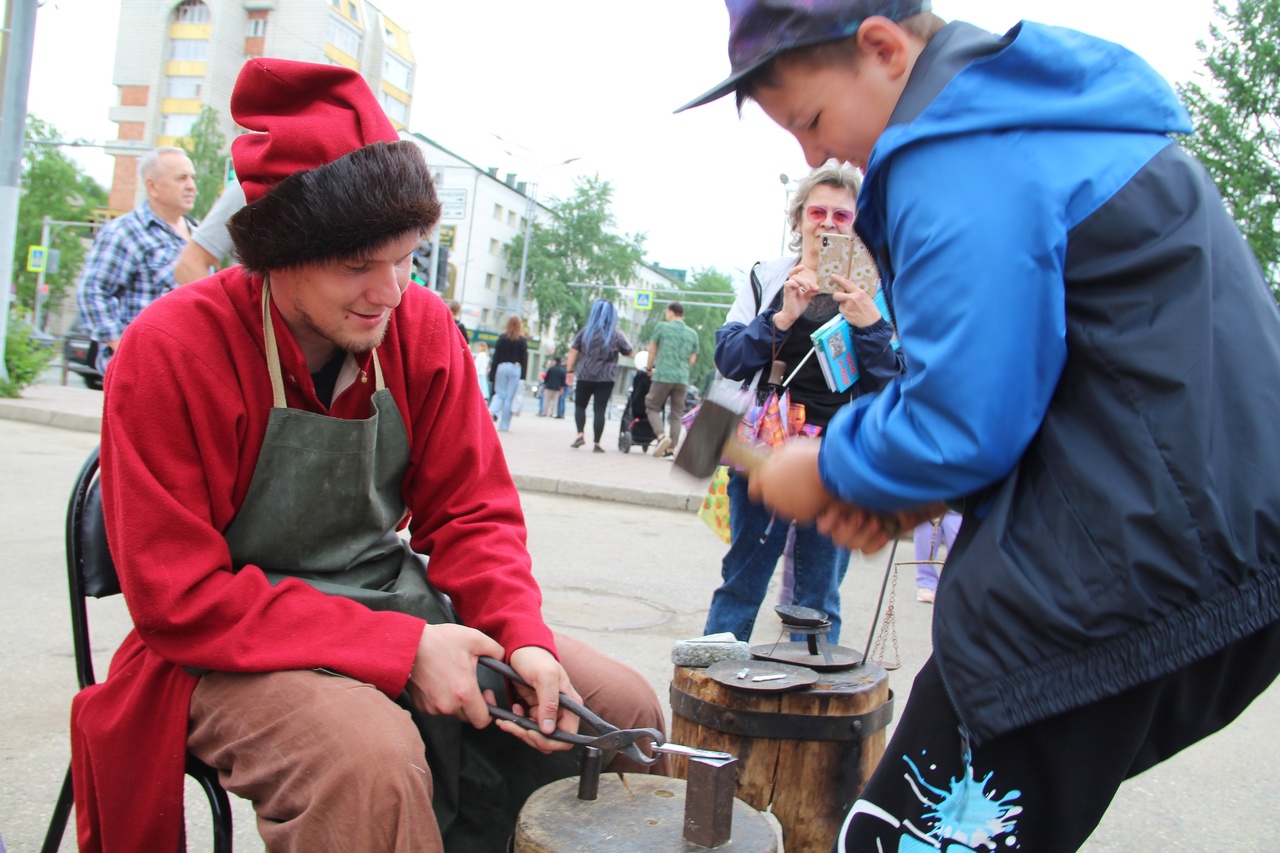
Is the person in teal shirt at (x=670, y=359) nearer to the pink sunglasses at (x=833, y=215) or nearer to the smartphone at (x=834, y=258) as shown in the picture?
the pink sunglasses at (x=833, y=215)

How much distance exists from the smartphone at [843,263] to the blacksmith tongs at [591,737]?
1.83 m

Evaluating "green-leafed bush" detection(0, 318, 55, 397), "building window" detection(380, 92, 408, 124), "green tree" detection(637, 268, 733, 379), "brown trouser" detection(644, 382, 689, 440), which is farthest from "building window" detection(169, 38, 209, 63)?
"brown trouser" detection(644, 382, 689, 440)

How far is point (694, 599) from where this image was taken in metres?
5.20

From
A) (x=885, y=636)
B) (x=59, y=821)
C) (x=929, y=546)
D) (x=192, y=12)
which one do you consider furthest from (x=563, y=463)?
(x=192, y=12)

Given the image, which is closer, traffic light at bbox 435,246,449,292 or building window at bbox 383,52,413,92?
traffic light at bbox 435,246,449,292

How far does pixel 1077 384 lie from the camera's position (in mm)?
1087

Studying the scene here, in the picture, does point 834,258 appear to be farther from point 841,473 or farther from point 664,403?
point 664,403

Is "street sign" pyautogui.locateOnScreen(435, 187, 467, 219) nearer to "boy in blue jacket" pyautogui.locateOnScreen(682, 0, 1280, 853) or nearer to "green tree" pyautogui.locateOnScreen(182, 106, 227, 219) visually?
"boy in blue jacket" pyautogui.locateOnScreen(682, 0, 1280, 853)

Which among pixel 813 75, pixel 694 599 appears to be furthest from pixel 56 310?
pixel 813 75

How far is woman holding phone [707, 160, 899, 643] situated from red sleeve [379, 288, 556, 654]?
143 centimetres

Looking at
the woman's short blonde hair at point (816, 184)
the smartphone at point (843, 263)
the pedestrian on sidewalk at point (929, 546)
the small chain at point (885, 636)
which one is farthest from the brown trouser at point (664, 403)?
the smartphone at point (843, 263)

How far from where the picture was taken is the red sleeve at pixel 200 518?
4.89 ft

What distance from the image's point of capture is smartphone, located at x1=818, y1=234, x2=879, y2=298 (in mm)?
3100

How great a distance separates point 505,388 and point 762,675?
41.1 ft
